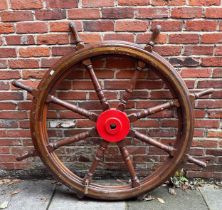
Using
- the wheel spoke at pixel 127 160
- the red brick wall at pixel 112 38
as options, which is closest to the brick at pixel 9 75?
the red brick wall at pixel 112 38

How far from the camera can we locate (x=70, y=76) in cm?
227

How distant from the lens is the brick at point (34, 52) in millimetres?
2213

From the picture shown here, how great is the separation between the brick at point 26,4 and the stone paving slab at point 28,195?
134cm

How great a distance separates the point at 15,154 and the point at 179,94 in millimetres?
1363

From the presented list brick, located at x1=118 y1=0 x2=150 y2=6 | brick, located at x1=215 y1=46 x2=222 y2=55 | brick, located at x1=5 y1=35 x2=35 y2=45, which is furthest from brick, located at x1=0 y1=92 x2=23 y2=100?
brick, located at x1=215 y1=46 x2=222 y2=55

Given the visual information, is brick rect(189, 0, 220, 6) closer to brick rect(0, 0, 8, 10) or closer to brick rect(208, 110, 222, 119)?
brick rect(208, 110, 222, 119)

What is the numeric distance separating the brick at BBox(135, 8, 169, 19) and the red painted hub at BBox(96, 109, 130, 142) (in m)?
0.67

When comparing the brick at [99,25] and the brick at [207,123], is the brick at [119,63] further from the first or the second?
the brick at [207,123]

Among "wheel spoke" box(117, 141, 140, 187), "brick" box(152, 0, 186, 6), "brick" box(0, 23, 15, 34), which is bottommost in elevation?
"wheel spoke" box(117, 141, 140, 187)

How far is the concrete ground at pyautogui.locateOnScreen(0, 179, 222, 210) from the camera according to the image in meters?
2.24

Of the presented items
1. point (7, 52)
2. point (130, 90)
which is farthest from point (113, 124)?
point (7, 52)

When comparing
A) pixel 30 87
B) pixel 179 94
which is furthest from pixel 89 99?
pixel 179 94

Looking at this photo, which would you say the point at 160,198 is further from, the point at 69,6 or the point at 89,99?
the point at 69,6

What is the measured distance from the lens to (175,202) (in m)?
2.28
